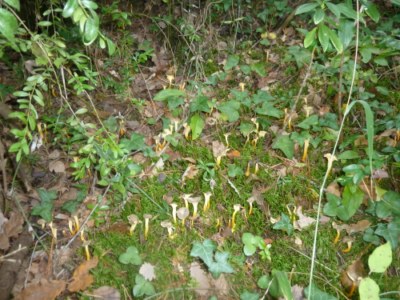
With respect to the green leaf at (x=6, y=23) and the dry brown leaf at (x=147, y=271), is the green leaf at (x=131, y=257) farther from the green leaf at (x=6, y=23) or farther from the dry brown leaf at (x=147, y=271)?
the green leaf at (x=6, y=23)

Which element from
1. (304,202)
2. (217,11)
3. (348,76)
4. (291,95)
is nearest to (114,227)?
(304,202)

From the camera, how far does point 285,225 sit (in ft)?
7.62

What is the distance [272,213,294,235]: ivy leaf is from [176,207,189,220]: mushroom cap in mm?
600

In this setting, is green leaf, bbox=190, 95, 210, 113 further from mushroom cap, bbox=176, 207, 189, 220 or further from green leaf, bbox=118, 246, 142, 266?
green leaf, bbox=118, 246, 142, 266

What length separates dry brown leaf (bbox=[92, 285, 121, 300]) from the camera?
2.01 meters

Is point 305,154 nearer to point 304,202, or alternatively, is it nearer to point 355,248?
point 304,202

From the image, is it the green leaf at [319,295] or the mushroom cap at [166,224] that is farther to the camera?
the mushroom cap at [166,224]

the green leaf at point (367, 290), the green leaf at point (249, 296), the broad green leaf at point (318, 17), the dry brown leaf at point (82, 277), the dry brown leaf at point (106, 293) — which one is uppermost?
the broad green leaf at point (318, 17)

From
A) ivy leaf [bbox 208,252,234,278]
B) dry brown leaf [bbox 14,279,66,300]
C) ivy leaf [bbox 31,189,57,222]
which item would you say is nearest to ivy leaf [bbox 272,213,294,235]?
ivy leaf [bbox 208,252,234,278]

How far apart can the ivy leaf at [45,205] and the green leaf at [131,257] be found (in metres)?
0.60

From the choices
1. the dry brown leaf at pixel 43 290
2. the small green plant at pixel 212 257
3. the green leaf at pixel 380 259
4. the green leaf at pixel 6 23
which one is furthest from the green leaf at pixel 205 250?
the green leaf at pixel 6 23

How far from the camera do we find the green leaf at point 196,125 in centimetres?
288

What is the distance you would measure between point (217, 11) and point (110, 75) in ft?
5.06

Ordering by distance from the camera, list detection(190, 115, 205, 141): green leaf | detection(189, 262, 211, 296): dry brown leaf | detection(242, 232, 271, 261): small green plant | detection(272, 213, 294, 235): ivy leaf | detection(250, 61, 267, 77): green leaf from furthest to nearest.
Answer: detection(250, 61, 267, 77): green leaf
detection(190, 115, 205, 141): green leaf
detection(272, 213, 294, 235): ivy leaf
detection(242, 232, 271, 261): small green plant
detection(189, 262, 211, 296): dry brown leaf
